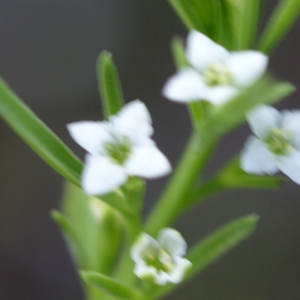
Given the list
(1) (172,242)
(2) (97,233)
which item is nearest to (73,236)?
(2) (97,233)

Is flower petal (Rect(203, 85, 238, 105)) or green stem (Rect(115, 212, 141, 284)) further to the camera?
green stem (Rect(115, 212, 141, 284))

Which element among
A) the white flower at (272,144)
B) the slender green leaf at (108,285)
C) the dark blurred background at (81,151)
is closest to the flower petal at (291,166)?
the white flower at (272,144)

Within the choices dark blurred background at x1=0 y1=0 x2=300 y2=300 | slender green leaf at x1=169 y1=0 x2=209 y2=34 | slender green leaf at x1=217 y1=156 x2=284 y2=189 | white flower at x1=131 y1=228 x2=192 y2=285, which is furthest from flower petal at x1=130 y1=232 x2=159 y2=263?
dark blurred background at x1=0 y1=0 x2=300 y2=300

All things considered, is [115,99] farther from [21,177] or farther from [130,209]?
[21,177]

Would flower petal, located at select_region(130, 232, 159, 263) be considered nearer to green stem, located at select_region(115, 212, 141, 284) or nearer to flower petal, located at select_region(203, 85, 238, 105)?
green stem, located at select_region(115, 212, 141, 284)

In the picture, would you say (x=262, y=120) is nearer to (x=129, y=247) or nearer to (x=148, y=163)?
(x=148, y=163)

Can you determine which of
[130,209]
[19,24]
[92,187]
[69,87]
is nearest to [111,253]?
[130,209]

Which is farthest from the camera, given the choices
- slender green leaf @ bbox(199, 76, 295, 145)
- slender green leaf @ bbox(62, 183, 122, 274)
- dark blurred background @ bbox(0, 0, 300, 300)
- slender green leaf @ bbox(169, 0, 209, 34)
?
dark blurred background @ bbox(0, 0, 300, 300)

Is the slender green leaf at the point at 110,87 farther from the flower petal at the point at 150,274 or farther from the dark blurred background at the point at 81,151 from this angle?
the dark blurred background at the point at 81,151
